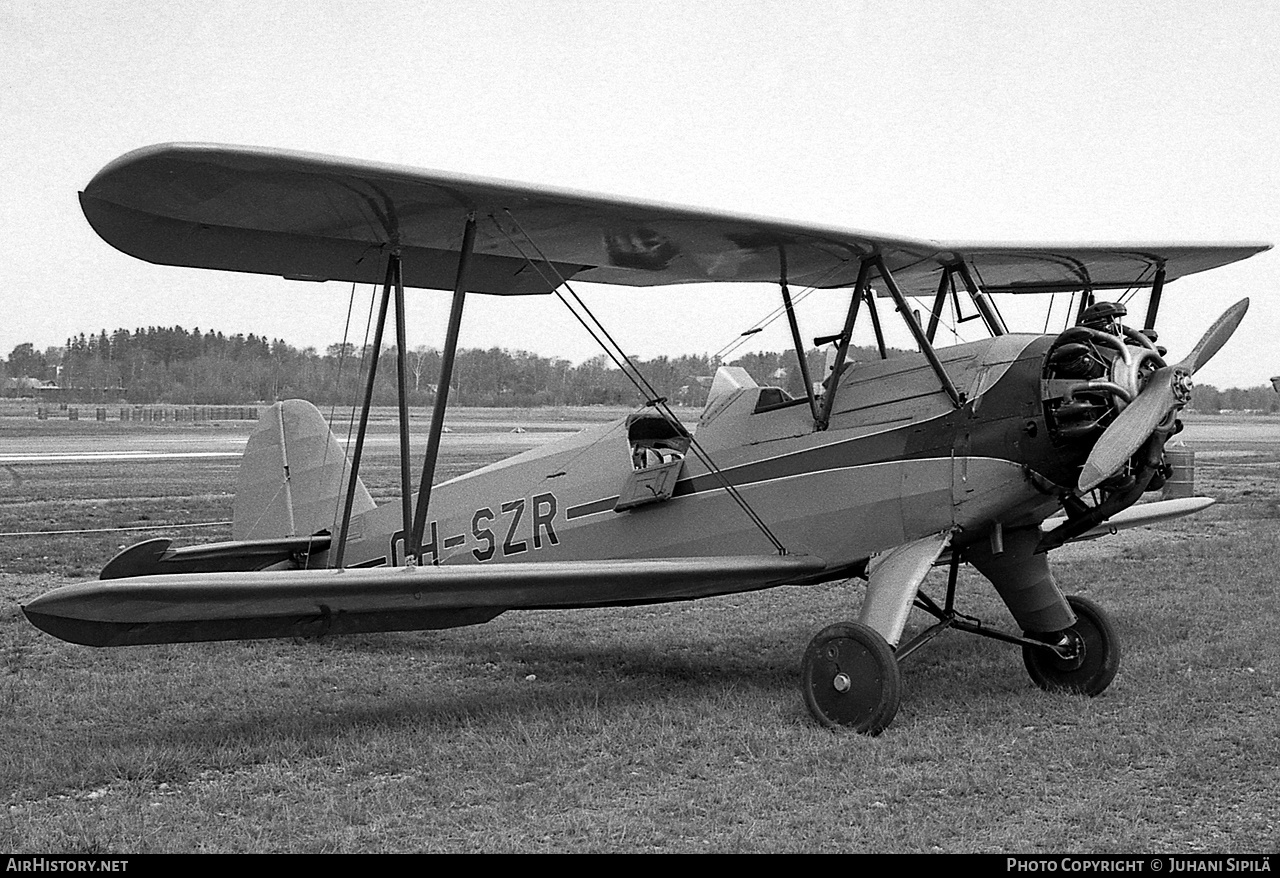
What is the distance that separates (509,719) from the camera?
19.6ft

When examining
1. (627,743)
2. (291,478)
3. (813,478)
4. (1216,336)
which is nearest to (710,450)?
(813,478)

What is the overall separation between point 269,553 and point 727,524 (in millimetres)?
3401

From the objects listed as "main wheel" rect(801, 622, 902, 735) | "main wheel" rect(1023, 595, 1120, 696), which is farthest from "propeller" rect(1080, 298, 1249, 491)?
"main wheel" rect(1023, 595, 1120, 696)

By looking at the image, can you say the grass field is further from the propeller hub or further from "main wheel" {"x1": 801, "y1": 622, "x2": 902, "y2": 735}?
the propeller hub

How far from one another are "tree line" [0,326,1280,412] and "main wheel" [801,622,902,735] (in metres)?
1.82

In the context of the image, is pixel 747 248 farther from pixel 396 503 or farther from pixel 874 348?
pixel 396 503

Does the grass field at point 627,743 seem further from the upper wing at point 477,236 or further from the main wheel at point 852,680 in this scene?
the upper wing at point 477,236

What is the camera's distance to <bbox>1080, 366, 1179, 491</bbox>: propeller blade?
207 inches

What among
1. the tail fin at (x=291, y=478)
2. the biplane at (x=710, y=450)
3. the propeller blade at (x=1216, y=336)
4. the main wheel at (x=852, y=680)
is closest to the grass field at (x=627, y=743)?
the main wheel at (x=852, y=680)

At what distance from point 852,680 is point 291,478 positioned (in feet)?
17.2

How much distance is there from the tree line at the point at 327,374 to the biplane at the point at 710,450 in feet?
1.78

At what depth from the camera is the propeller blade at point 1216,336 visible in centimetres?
577

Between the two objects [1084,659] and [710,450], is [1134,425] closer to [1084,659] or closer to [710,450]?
[1084,659]
